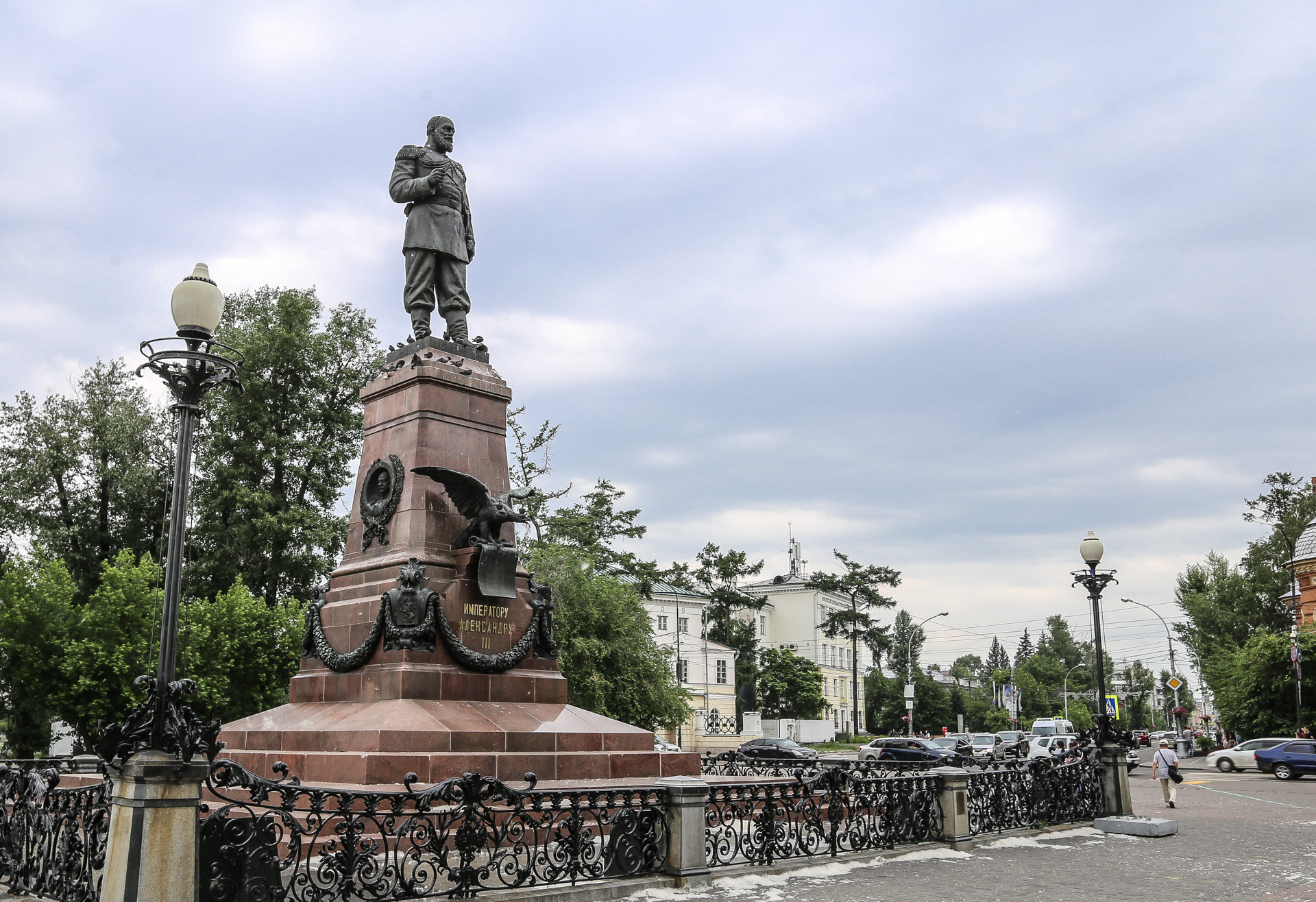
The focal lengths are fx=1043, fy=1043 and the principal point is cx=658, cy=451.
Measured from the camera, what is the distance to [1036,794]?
51.9 ft

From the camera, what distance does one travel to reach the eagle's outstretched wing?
1359 cm

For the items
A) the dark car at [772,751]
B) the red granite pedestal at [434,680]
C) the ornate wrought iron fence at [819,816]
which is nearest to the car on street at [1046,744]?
the dark car at [772,751]

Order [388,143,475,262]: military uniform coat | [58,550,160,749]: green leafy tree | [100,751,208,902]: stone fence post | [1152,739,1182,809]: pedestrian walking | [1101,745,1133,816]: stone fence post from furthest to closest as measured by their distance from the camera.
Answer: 1. [58,550,160,749]: green leafy tree
2. [1152,739,1182,809]: pedestrian walking
3. [1101,745,1133,816]: stone fence post
4. [388,143,475,262]: military uniform coat
5. [100,751,208,902]: stone fence post

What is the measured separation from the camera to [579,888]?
9.32 meters

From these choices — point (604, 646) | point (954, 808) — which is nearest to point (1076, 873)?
point (954, 808)

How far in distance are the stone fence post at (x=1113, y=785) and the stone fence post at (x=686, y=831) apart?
9885 mm

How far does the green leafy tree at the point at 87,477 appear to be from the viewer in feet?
116

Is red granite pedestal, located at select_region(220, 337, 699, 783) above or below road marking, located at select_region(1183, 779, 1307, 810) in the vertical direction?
above

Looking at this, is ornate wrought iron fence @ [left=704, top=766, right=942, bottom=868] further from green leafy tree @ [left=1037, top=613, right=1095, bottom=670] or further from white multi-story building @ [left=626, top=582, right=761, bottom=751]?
green leafy tree @ [left=1037, top=613, right=1095, bottom=670]

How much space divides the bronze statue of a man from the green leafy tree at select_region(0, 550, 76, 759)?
1940 cm

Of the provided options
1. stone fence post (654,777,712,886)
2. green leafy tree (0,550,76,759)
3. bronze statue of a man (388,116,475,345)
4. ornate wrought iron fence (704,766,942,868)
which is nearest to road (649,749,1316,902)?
stone fence post (654,777,712,886)

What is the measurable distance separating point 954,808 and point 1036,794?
293 centimetres

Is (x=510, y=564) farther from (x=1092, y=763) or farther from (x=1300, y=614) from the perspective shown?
(x=1300, y=614)

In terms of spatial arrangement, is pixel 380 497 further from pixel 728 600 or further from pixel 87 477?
pixel 728 600
